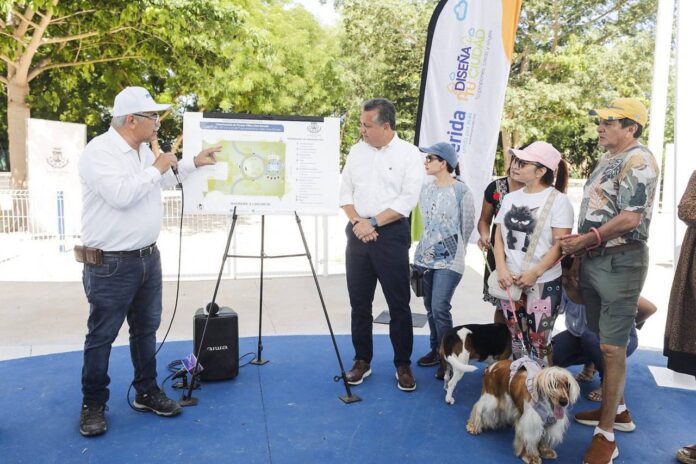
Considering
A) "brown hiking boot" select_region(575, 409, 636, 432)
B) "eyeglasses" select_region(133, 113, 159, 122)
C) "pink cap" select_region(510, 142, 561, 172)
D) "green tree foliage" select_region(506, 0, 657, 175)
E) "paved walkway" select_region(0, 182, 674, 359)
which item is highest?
"green tree foliage" select_region(506, 0, 657, 175)

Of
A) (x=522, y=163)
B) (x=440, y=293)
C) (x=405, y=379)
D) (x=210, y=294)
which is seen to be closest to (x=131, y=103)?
(x=522, y=163)

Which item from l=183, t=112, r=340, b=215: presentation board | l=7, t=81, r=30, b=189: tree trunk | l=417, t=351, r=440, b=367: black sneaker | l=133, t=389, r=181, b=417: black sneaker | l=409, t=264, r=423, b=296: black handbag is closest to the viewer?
l=133, t=389, r=181, b=417: black sneaker

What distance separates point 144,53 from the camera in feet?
36.8

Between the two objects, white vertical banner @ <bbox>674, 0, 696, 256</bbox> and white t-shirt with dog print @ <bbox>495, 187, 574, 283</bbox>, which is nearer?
white t-shirt with dog print @ <bbox>495, 187, 574, 283</bbox>

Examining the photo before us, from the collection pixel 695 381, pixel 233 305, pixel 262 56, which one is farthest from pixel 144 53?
pixel 695 381

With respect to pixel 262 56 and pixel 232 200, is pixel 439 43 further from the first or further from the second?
pixel 262 56

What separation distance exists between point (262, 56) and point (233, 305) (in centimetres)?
674

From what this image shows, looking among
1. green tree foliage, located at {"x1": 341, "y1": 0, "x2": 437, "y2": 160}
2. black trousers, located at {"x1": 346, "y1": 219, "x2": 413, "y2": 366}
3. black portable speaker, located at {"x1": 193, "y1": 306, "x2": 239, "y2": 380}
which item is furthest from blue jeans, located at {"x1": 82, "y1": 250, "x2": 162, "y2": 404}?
green tree foliage, located at {"x1": 341, "y1": 0, "x2": 437, "y2": 160}

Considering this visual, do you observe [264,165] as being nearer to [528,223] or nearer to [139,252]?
[139,252]

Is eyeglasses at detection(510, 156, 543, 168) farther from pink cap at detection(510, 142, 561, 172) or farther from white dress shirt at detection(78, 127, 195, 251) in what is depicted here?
white dress shirt at detection(78, 127, 195, 251)

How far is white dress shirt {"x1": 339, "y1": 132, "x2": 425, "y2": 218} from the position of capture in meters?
3.67

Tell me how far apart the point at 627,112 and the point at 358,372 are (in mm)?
2283

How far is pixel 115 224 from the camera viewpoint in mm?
3068

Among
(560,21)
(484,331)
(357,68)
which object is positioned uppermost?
(560,21)
